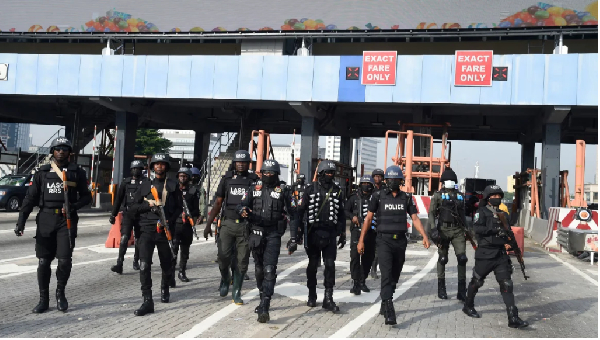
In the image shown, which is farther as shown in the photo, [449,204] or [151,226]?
[449,204]

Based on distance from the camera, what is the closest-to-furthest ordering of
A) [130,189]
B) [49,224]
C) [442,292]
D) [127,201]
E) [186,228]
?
1. [49,224]
2. [442,292]
3. [186,228]
4. [130,189]
5. [127,201]

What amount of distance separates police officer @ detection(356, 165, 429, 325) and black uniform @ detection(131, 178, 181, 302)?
2604mm

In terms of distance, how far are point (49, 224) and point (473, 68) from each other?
2101cm

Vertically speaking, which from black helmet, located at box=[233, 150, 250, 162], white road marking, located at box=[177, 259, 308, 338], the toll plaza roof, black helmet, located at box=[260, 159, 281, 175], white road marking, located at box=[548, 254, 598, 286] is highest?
the toll plaza roof

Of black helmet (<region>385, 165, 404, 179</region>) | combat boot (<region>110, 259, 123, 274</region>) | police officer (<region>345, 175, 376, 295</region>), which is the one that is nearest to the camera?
black helmet (<region>385, 165, 404, 179</region>)

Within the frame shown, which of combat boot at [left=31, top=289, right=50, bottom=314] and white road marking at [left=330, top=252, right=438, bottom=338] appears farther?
combat boot at [left=31, top=289, right=50, bottom=314]

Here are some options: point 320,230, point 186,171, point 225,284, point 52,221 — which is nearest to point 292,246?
point 320,230

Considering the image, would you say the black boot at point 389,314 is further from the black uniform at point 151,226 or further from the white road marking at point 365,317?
the black uniform at point 151,226

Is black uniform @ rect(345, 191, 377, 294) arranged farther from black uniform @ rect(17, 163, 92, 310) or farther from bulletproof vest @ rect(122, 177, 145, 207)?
black uniform @ rect(17, 163, 92, 310)

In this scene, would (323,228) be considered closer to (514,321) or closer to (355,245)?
(355,245)

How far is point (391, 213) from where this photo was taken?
23.9 feet

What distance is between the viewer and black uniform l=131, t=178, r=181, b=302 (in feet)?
23.4

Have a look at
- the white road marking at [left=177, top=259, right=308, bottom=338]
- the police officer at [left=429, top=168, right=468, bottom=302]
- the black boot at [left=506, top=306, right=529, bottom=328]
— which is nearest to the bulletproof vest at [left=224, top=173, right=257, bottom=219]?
the white road marking at [left=177, top=259, right=308, bottom=338]

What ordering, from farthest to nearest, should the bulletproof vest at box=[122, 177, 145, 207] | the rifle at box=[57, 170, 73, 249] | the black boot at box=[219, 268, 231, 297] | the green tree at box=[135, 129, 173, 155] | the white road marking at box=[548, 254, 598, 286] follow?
the green tree at box=[135, 129, 173, 155], the white road marking at box=[548, 254, 598, 286], the bulletproof vest at box=[122, 177, 145, 207], the black boot at box=[219, 268, 231, 297], the rifle at box=[57, 170, 73, 249]
